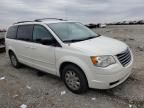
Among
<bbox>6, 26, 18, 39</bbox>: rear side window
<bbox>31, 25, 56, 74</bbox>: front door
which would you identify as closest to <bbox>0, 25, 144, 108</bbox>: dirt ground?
<bbox>31, 25, 56, 74</bbox>: front door

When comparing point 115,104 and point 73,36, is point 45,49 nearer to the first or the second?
point 73,36

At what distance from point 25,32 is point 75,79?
2.73m

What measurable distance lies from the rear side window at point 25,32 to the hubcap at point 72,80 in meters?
1.97

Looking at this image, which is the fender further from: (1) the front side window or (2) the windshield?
(1) the front side window

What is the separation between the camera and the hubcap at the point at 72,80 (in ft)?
14.5

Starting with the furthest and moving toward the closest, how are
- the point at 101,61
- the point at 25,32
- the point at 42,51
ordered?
the point at 25,32, the point at 42,51, the point at 101,61

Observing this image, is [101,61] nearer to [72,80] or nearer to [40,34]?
[72,80]

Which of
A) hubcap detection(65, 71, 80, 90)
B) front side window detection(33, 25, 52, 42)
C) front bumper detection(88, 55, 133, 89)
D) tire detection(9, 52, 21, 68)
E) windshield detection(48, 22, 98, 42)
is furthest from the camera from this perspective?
tire detection(9, 52, 21, 68)

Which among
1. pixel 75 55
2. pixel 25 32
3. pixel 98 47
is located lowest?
pixel 75 55

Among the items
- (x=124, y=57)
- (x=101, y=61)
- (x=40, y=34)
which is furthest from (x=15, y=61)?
(x=124, y=57)

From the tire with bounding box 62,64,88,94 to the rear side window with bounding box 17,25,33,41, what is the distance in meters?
1.93

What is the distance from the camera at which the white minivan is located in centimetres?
399

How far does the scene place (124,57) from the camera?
172 inches

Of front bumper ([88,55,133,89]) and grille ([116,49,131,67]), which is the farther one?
grille ([116,49,131,67])
